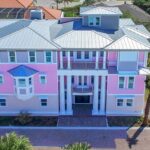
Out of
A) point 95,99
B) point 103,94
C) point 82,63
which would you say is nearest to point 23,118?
point 95,99

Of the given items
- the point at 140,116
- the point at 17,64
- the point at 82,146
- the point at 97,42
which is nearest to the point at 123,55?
the point at 97,42

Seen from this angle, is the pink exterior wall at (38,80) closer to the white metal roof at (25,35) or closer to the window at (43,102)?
the window at (43,102)

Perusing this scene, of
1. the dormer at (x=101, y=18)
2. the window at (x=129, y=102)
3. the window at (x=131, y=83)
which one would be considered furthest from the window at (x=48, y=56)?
the window at (x=129, y=102)

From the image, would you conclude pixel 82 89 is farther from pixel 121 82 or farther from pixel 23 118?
pixel 23 118

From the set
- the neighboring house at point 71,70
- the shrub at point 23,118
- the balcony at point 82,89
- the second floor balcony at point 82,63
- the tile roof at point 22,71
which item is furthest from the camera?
the balcony at point 82,89

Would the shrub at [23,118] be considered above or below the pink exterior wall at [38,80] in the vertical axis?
below

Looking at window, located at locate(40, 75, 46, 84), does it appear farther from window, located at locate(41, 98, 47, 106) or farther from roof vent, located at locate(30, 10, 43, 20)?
roof vent, located at locate(30, 10, 43, 20)

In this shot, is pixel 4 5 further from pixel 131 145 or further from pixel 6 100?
pixel 131 145
